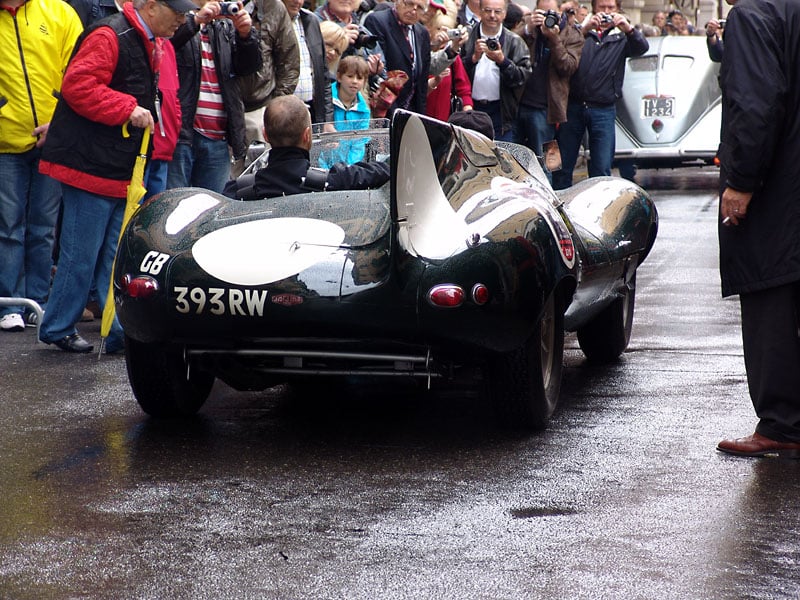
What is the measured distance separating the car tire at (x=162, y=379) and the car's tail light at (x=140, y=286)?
0.76 ft

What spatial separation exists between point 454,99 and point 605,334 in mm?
5383

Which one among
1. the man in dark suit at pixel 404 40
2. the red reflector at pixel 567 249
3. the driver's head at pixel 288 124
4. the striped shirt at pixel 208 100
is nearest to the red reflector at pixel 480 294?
the red reflector at pixel 567 249

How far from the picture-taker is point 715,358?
24.1ft

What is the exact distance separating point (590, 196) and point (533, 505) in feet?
9.91

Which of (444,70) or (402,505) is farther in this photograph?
(444,70)

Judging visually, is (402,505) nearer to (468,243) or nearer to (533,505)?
(533,505)

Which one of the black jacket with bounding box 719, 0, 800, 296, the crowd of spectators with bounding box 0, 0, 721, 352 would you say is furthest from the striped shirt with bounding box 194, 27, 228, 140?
the black jacket with bounding box 719, 0, 800, 296

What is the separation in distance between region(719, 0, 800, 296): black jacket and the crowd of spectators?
2.10 meters

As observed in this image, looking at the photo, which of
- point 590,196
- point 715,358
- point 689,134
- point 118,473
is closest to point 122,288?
point 118,473

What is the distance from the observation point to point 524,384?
17.6 ft

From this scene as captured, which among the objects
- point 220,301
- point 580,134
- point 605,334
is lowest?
point 580,134

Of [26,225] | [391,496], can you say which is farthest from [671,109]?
[391,496]

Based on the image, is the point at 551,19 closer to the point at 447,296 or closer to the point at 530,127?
the point at 530,127

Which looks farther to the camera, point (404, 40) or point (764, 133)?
point (404, 40)
